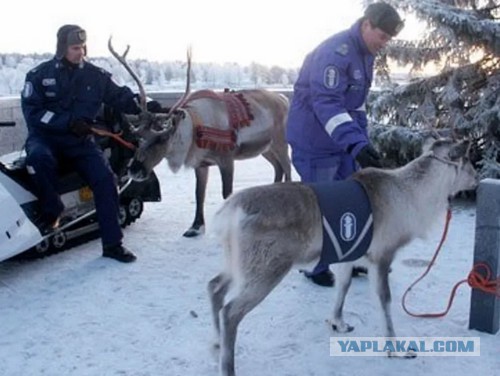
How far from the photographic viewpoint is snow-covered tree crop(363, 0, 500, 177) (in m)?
6.66

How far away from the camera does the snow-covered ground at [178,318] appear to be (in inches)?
136

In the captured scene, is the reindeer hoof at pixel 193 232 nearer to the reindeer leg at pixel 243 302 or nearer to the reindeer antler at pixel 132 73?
the reindeer antler at pixel 132 73

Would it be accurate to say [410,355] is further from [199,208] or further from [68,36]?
[68,36]

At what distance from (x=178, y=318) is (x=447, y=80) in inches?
190

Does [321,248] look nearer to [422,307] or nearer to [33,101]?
[422,307]

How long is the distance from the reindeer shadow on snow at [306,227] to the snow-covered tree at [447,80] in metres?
3.15

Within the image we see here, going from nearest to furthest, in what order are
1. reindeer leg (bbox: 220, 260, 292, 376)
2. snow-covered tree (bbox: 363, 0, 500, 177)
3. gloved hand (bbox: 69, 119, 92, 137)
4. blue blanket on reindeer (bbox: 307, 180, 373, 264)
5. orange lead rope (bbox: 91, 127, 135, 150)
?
reindeer leg (bbox: 220, 260, 292, 376)
blue blanket on reindeer (bbox: 307, 180, 373, 264)
gloved hand (bbox: 69, 119, 92, 137)
orange lead rope (bbox: 91, 127, 135, 150)
snow-covered tree (bbox: 363, 0, 500, 177)

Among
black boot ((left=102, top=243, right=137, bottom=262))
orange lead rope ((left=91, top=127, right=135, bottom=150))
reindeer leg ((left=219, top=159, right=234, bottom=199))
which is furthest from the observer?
reindeer leg ((left=219, top=159, right=234, bottom=199))

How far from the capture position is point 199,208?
6.21 meters

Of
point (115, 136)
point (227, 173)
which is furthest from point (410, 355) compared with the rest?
point (115, 136)

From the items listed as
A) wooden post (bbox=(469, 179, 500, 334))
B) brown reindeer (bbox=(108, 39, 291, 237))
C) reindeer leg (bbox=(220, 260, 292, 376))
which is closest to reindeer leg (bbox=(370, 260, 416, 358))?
wooden post (bbox=(469, 179, 500, 334))

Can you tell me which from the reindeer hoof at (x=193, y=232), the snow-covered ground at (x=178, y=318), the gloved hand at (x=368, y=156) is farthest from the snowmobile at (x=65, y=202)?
the gloved hand at (x=368, y=156)

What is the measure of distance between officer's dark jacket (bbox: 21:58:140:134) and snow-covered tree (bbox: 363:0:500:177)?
3.50 metres

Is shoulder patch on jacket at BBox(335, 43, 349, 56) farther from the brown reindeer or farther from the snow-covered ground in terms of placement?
the brown reindeer
